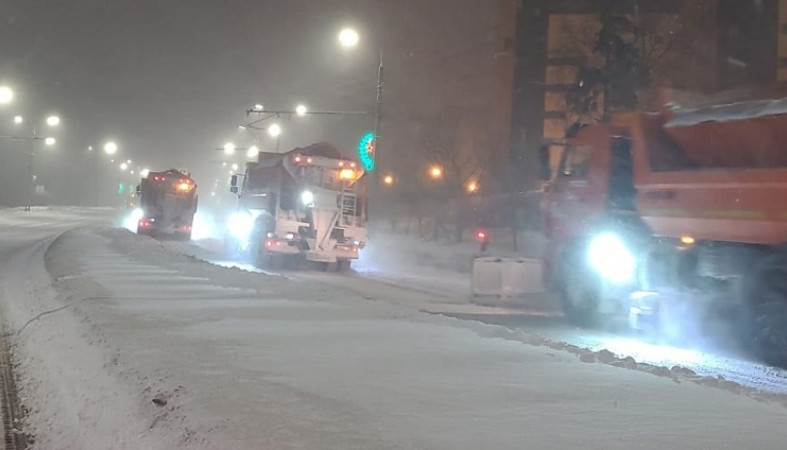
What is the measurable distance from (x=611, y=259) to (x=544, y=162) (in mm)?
2642

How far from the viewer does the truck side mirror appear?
14.8 meters

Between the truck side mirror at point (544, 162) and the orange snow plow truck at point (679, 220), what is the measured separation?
47 millimetres

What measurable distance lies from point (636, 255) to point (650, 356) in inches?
85.9

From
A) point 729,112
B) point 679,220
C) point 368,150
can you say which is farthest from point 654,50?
point 679,220

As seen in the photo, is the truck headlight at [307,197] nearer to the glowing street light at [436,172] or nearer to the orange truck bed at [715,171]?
the orange truck bed at [715,171]

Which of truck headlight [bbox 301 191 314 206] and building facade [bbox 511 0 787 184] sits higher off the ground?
building facade [bbox 511 0 787 184]

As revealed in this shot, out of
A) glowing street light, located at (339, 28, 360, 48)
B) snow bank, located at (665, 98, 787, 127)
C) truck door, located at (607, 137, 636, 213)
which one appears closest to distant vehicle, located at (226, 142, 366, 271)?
glowing street light, located at (339, 28, 360, 48)

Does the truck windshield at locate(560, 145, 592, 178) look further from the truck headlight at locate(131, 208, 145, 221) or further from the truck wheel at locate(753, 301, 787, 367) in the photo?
the truck headlight at locate(131, 208, 145, 221)

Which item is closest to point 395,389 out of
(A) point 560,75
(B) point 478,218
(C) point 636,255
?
(C) point 636,255

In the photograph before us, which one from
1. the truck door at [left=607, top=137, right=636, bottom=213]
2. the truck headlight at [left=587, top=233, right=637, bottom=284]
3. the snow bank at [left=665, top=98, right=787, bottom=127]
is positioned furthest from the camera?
the truck door at [left=607, top=137, right=636, bottom=213]

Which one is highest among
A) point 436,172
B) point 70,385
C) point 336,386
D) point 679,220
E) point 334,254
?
point 436,172

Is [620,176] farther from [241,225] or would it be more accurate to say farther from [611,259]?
[241,225]

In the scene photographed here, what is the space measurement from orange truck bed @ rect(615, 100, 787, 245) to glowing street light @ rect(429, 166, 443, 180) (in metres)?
37.4

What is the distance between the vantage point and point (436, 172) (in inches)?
2016
